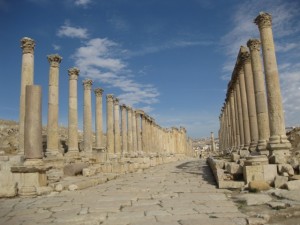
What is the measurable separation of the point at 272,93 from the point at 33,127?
388 inches

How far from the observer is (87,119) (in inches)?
905

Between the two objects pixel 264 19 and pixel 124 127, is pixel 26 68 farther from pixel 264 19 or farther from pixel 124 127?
pixel 124 127

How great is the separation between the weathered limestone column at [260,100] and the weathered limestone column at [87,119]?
12132 millimetres

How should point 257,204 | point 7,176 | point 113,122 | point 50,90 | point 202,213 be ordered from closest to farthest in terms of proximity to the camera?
point 202,213 < point 257,204 < point 7,176 < point 50,90 < point 113,122

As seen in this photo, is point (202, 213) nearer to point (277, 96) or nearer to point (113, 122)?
point (277, 96)

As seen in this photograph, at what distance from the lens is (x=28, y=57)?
16.8 metres

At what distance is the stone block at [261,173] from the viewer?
1023 centimetres

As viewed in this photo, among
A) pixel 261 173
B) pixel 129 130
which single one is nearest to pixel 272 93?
pixel 261 173

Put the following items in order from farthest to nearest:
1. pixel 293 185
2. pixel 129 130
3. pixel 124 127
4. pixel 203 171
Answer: pixel 129 130 < pixel 124 127 < pixel 203 171 < pixel 293 185

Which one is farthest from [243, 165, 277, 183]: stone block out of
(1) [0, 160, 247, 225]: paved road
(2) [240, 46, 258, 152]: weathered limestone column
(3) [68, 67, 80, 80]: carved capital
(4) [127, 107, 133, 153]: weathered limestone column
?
(4) [127, 107, 133, 153]: weathered limestone column

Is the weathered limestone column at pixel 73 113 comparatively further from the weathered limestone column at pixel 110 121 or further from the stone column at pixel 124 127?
the stone column at pixel 124 127

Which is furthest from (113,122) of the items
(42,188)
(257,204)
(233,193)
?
(257,204)

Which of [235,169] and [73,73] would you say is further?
[73,73]

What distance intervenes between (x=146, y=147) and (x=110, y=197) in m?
29.4
